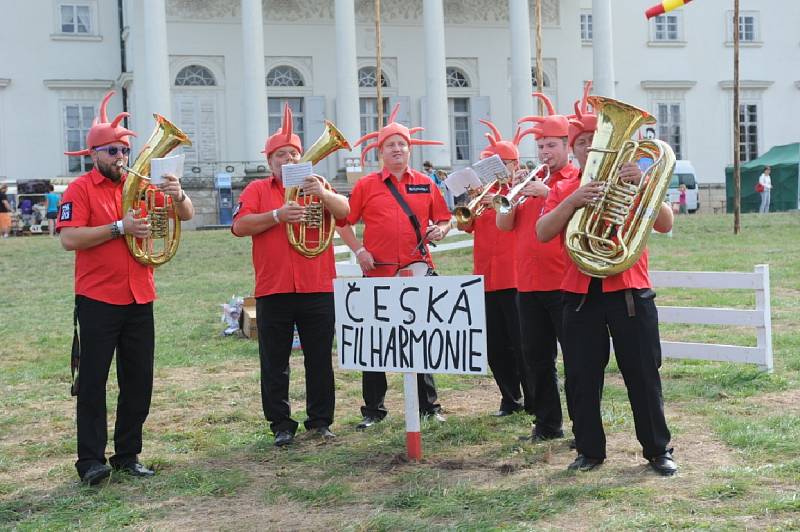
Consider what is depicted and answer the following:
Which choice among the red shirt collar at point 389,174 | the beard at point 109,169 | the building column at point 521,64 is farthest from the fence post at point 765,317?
the building column at point 521,64

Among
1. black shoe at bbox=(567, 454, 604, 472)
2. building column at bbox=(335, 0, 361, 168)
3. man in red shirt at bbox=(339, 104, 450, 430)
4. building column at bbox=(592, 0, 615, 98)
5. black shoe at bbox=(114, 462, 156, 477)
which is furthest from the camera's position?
building column at bbox=(592, 0, 615, 98)

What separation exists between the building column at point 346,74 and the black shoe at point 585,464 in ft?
93.7

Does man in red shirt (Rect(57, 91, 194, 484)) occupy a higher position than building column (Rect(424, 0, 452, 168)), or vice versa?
building column (Rect(424, 0, 452, 168))

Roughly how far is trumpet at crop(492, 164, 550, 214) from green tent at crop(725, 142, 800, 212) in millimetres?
30334

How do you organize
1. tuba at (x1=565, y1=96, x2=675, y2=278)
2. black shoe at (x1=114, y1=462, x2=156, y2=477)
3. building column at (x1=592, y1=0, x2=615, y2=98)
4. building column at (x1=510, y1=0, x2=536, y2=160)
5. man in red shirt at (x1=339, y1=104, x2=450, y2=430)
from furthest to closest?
building column at (x1=592, y1=0, x2=615, y2=98) < building column at (x1=510, y1=0, x2=536, y2=160) < man in red shirt at (x1=339, y1=104, x2=450, y2=430) < black shoe at (x1=114, y1=462, x2=156, y2=477) < tuba at (x1=565, y1=96, x2=675, y2=278)

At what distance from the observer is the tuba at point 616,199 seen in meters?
5.47

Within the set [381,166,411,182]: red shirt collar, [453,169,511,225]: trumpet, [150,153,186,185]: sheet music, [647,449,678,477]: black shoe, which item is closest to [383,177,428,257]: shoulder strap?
[381,166,411,182]: red shirt collar

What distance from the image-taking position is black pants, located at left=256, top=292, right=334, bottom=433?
22.9 ft

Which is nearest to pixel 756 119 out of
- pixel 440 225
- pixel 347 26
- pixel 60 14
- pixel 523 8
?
pixel 523 8

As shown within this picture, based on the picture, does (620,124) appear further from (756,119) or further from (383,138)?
(756,119)

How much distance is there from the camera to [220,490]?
5820mm

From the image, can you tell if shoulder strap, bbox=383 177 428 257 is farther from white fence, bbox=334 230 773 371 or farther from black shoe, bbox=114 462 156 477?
white fence, bbox=334 230 773 371

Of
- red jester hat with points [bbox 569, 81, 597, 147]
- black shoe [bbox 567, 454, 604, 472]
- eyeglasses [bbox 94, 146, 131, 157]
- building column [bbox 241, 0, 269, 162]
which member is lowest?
black shoe [bbox 567, 454, 604, 472]

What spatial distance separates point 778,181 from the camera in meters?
35.5
